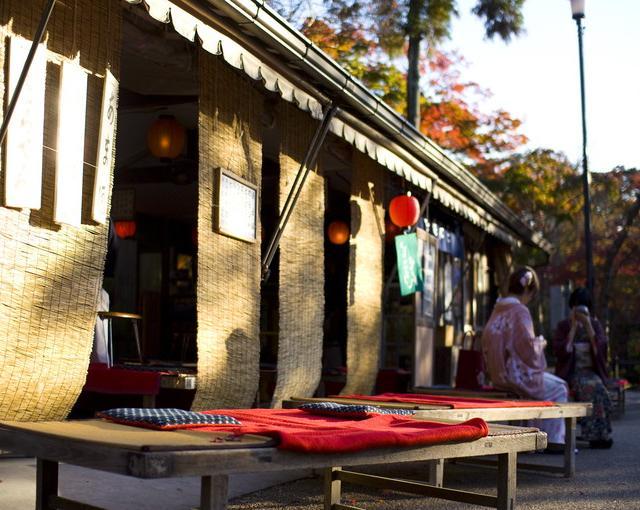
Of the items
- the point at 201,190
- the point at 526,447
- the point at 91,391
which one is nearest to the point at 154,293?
the point at 91,391

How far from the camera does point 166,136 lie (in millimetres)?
8328

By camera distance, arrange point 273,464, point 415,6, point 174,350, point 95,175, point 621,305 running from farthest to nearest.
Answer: point 621,305
point 415,6
point 174,350
point 95,175
point 273,464

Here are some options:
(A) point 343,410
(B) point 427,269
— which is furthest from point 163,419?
(B) point 427,269

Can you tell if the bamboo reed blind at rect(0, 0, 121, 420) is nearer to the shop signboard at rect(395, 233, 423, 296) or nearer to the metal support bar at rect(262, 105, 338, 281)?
the metal support bar at rect(262, 105, 338, 281)

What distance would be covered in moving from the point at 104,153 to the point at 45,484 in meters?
2.10

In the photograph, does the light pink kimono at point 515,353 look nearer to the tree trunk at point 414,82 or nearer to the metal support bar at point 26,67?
the metal support bar at point 26,67

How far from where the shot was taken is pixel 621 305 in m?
26.8

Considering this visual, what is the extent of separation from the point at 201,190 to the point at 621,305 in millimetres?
23529

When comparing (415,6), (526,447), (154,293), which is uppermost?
(415,6)

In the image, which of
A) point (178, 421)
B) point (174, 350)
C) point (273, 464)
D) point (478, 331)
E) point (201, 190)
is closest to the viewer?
point (273, 464)

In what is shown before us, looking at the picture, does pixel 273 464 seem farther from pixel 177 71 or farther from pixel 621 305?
pixel 621 305

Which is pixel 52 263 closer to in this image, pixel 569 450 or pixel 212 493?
pixel 212 493

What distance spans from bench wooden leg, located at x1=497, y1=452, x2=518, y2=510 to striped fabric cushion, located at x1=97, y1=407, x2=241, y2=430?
1.40 metres

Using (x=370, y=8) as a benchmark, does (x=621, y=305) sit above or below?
below
